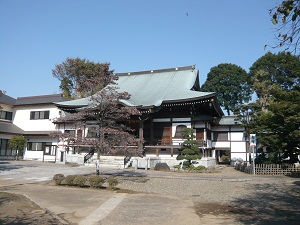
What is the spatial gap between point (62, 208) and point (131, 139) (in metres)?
6.67

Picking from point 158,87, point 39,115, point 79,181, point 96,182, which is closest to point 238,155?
point 158,87

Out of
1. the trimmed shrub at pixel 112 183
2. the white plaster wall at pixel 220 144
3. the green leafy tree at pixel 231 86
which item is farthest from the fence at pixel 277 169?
the green leafy tree at pixel 231 86

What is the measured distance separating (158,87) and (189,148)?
9.32m

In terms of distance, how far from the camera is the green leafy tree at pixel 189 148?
71.1ft

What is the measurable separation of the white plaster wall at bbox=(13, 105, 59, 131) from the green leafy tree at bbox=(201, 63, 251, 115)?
3311cm

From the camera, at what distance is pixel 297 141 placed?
1803 centimetres

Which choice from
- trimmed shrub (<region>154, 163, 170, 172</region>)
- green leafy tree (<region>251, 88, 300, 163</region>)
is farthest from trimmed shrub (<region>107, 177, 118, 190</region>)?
green leafy tree (<region>251, 88, 300, 163</region>)

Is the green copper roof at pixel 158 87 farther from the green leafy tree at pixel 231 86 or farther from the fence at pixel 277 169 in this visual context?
the green leafy tree at pixel 231 86

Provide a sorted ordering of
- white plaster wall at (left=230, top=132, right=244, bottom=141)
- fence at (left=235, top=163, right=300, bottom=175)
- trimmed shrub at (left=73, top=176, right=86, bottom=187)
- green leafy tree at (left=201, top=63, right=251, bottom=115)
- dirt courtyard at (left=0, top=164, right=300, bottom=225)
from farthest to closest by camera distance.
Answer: green leafy tree at (left=201, top=63, right=251, bottom=115) → white plaster wall at (left=230, top=132, right=244, bottom=141) → fence at (left=235, top=163, right=300, bottom=175) → trimmed shrub at (left=73, top=176, right=86, bottom=187) → dirt courtyard at (left=0, top=164, right=300, bottom=225)

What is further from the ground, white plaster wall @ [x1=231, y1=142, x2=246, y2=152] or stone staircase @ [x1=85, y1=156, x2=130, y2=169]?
white plaster wall @ [x1=231, y1=142, x2=246, y2=152]

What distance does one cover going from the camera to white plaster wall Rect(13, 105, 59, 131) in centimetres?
3407

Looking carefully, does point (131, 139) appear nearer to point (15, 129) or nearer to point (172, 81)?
point (172, 81)

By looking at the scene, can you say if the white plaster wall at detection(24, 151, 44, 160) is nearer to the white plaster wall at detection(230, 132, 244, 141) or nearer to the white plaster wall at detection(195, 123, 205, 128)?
the white plaster wall at detection(195, 123, 205, 128)

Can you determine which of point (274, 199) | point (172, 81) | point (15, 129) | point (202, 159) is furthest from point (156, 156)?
point (15, 129)
